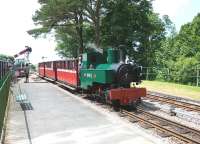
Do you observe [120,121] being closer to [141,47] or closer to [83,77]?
[83,77]

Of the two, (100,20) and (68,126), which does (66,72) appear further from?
(100,20)

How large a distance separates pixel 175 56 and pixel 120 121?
37.1 meters

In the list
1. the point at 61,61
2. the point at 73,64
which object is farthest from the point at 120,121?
the point at 61,61

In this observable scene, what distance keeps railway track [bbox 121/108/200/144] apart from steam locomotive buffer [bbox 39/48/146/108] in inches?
46.5

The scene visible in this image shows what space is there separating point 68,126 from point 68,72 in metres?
13.8

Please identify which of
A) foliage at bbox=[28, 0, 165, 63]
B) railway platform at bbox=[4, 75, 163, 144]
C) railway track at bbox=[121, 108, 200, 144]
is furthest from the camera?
foliage at bbox=[28, 0, 165, 63]

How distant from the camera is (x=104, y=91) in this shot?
20562 mm

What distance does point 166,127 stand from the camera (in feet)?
47.9

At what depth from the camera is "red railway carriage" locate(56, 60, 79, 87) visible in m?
25.5

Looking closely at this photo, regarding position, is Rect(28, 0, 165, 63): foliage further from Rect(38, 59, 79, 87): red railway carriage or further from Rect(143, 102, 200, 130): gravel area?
Rect(143, 102, 200, 130): gravel area

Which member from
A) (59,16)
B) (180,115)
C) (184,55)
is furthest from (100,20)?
(180,115)

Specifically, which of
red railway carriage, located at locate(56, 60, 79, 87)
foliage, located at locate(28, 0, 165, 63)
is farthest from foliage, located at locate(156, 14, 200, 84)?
red railway carriage, located at locate(56, 60, 79, 87)

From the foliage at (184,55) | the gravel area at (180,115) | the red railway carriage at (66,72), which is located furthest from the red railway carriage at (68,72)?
the foliage at (184,55)

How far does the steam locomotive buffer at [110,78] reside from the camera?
1920 cm
